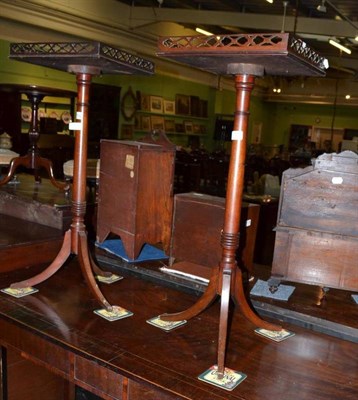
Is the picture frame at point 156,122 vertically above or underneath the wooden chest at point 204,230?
above

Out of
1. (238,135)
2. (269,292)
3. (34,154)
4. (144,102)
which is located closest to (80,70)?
(238,135)

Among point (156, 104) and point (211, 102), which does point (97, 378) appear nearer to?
point (156, 104)

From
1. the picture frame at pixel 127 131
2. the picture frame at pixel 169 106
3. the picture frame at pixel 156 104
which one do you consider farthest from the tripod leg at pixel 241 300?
the picture frame at pixel 169 106

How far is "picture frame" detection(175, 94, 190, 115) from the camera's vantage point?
9.61 metres

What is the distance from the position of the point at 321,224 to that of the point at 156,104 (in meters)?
7.60

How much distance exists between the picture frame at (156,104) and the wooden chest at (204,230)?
23.2 feet

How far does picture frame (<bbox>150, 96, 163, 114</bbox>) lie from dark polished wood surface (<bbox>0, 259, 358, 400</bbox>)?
7331 mm

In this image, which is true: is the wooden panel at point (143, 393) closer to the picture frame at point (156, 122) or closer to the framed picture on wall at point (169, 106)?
the picture frame at point (156, 122)

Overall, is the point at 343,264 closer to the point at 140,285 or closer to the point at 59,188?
the point at 140,285

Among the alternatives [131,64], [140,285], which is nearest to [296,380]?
[140,285]

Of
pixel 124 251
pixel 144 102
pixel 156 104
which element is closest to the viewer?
pixel 124 251

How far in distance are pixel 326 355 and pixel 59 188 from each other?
2060 mm

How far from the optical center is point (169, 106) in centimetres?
941

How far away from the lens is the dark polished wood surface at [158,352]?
1.27 metres
